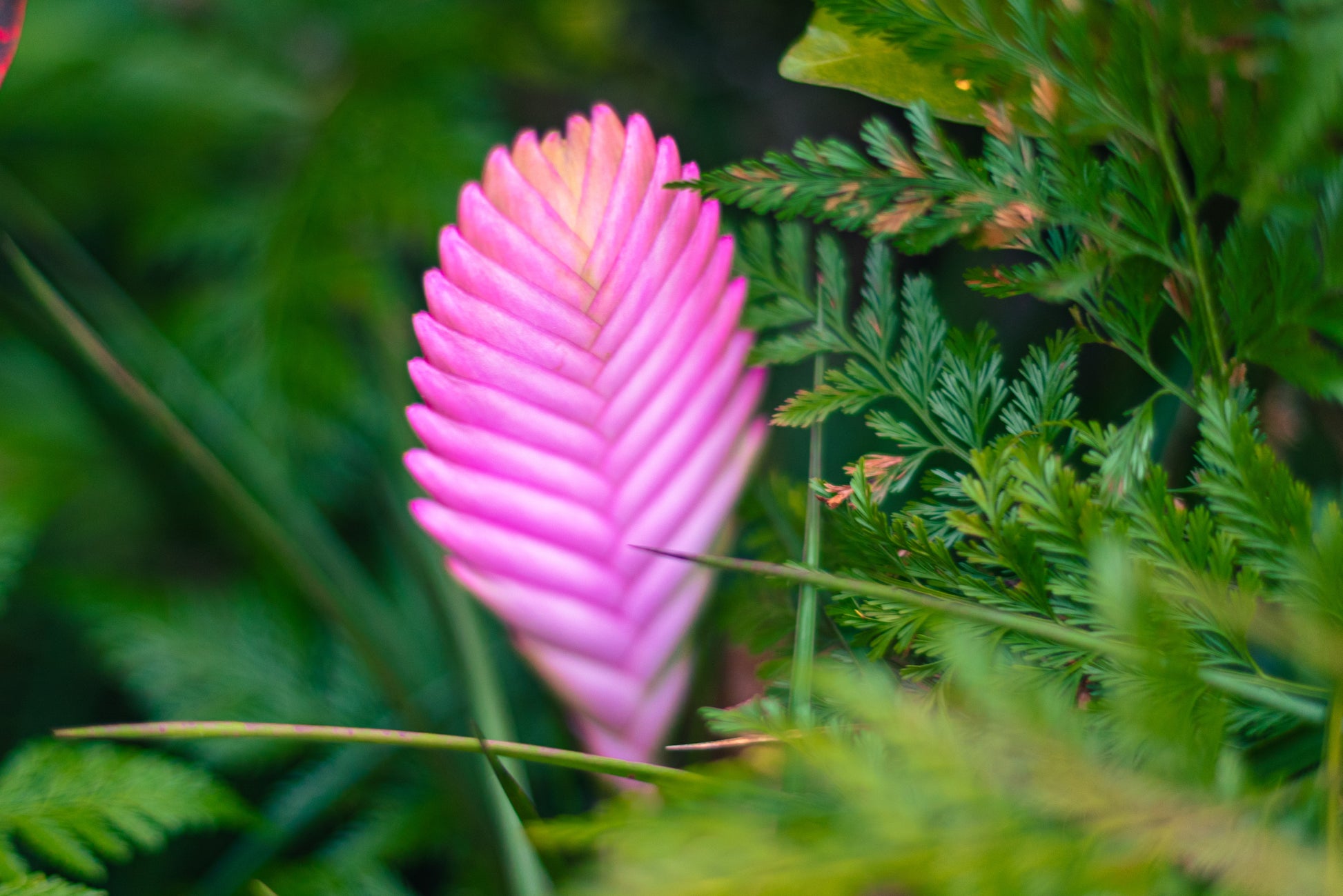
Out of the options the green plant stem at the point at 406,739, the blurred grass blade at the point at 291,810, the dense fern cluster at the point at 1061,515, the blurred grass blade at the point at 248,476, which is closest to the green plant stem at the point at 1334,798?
the dense fern cluster at the point at 1061,515

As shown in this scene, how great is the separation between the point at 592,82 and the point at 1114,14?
19.2 inches

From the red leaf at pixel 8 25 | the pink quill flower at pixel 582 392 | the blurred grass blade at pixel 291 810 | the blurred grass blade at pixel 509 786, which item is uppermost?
the red leaf at pixel 8 25

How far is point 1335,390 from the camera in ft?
0.66

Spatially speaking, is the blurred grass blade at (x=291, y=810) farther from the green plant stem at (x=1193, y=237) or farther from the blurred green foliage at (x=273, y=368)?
the green plant stem at (x=1193, y=237)

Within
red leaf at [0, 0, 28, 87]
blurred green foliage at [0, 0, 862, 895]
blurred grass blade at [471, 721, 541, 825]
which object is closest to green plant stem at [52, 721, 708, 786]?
blurred grass blade at [471, 721, 541, 825]

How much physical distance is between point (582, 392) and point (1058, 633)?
0.41 ft

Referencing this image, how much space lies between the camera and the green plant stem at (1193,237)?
0.23 m

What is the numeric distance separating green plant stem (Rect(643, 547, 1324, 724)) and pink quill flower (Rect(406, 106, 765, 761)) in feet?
0.13

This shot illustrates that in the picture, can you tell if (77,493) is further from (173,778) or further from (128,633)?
(173,778)

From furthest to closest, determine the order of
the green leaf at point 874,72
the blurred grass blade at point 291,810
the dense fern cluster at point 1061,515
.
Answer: the blurred grass blade at point 291,810 < the green leaf at point 874,72 < the dense fern cluster at point 1061,515

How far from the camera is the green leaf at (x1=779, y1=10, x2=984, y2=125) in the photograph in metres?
0.26

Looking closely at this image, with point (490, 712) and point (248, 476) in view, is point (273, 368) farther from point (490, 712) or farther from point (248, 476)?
point (490, 712)

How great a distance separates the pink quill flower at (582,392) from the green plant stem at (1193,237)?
4.5 inches

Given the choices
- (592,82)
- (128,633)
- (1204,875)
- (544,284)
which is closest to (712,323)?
(544,284)
